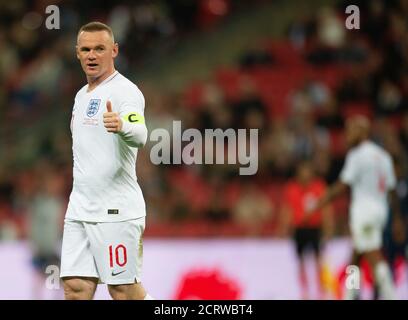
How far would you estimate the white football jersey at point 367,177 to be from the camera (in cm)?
977

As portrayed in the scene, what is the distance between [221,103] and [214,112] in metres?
0.44

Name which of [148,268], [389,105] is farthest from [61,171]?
[389,105]

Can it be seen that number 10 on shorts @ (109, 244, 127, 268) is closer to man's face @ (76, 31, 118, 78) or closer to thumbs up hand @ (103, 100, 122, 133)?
thumbs up hand @ (103, 100, 122, 133)

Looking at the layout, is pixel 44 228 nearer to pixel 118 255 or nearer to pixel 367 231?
pixel 367 231

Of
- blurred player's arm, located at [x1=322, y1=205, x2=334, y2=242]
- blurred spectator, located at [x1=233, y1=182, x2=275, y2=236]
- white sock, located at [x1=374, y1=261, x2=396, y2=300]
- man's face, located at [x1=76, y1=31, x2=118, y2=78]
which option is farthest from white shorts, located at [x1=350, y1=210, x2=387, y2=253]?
blurred spectator, located at [x1=233, y1=182, x2=275, y2=236]

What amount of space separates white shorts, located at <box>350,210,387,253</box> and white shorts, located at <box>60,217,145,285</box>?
4117mm

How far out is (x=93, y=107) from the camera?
19.9 ft

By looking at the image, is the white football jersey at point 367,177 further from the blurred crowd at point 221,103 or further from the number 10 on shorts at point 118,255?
the number 10 on shorts at point 118,255

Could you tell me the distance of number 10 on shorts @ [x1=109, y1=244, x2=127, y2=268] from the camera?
600 centimetres

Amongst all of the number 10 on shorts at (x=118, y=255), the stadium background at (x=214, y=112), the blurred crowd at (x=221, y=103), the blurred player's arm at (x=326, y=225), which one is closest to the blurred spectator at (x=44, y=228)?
the stadium background at (x=214, y=112)

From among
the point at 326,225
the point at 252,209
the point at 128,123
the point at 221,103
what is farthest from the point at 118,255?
the point at 221,103

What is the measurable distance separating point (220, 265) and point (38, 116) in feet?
20.4
